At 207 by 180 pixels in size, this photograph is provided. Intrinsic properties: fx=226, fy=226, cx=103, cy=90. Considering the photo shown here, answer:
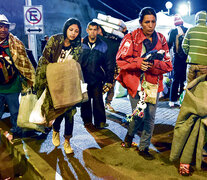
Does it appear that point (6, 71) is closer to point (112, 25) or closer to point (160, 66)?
point (160, 66)

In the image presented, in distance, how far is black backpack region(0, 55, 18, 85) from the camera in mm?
3783

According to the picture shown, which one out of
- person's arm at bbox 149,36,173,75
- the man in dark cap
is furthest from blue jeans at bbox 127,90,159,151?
the man in dark cap

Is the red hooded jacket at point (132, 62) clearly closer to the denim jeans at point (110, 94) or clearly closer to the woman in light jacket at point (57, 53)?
the woman in light jacket at point (57, 53)

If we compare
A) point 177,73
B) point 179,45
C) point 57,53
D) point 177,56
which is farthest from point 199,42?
point 57,53

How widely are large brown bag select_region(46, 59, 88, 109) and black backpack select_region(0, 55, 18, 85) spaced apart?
99cm

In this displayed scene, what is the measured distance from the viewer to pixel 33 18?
24.7ft

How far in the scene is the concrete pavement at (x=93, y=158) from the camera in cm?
311

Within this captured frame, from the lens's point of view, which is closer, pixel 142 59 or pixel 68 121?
pixel 142 59

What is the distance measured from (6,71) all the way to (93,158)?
81.1 inches

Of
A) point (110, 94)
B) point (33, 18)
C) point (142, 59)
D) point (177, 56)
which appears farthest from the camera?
point (33, 18)

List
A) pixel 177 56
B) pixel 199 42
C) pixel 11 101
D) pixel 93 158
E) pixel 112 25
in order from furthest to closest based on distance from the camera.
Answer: pixel 177 56
pixel 112 25
pixel 199 42
pixel 11 101
pixel 93 158

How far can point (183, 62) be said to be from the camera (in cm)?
662

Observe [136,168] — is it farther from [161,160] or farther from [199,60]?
[199,60]

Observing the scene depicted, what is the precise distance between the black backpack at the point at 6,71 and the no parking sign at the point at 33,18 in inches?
159
